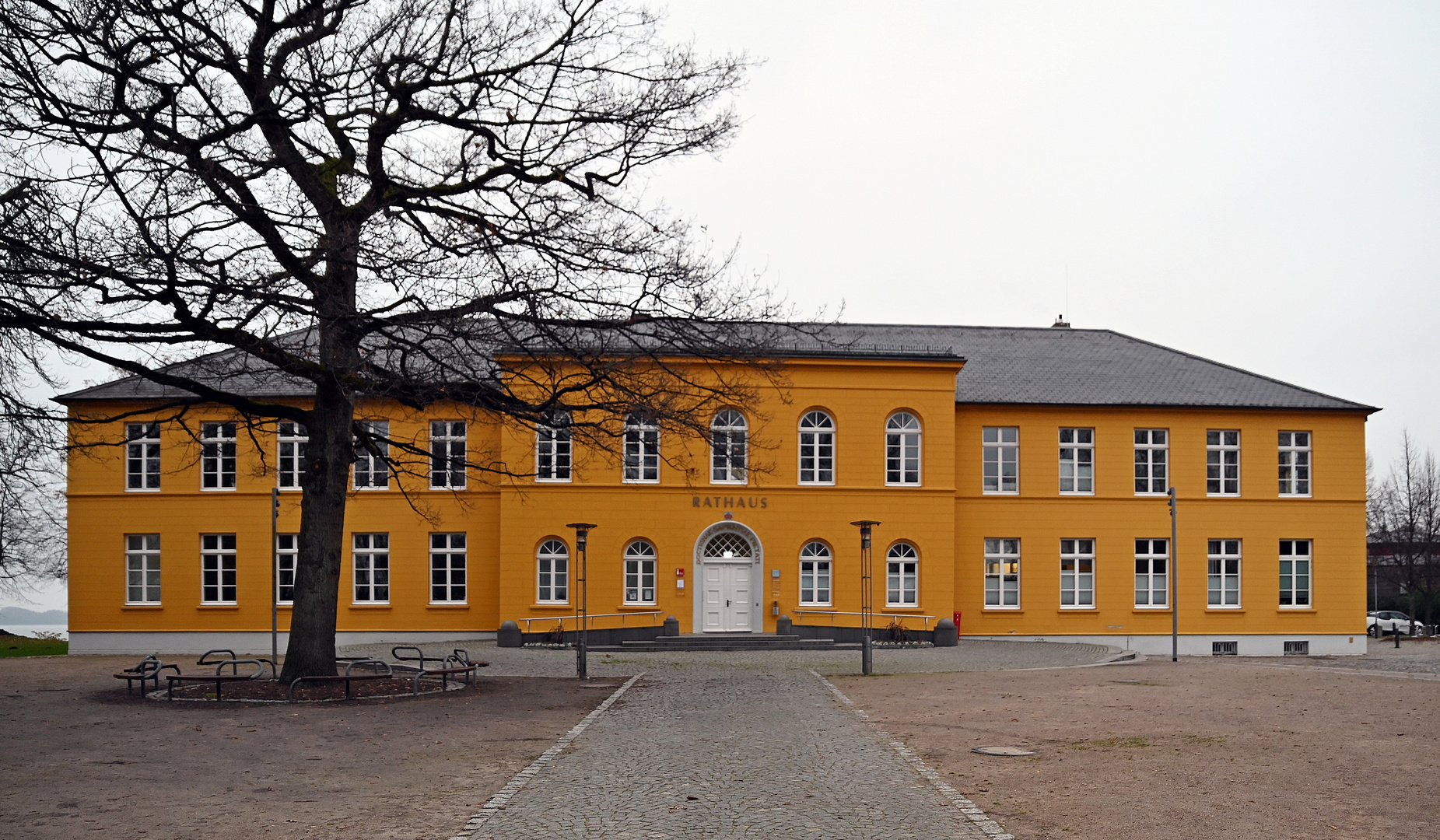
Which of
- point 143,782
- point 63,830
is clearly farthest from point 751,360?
point 63,830

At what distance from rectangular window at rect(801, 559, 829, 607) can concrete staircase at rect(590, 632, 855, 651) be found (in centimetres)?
180

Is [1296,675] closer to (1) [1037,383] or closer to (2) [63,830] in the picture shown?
(1) [1037,383]

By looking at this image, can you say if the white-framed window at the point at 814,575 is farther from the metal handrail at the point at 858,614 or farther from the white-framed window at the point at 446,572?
the white-framed window at the point at 446,572

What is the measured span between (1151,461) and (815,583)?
944cm

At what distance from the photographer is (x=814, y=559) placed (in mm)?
32219

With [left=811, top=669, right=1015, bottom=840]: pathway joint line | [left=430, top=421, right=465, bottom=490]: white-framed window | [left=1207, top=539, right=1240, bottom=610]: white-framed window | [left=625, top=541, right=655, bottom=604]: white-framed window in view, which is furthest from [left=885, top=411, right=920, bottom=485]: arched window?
[left=811, top=669, right=1015, bottom=840]: pathway joint line

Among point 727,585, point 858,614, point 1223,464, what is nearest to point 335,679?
point 727,585

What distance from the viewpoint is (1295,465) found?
3422 cm

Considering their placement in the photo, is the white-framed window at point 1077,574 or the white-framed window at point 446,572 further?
the white-framed window at point 1077,574

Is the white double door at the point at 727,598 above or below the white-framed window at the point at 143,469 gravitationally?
below

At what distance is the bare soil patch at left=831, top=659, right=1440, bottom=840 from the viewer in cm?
891

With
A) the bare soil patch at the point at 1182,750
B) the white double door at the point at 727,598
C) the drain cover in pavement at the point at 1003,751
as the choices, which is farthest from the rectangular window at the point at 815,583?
the drain cover in pavement at the point at 1003,751

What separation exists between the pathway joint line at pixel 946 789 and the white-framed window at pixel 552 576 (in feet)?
54.9

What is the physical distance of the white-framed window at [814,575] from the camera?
3216 cm
